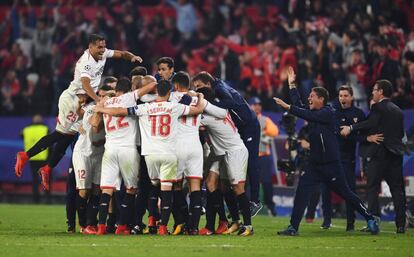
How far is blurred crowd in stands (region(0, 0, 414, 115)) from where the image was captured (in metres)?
22.7

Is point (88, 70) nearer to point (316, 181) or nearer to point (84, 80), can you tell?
point (84, 80)

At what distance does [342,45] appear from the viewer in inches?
920

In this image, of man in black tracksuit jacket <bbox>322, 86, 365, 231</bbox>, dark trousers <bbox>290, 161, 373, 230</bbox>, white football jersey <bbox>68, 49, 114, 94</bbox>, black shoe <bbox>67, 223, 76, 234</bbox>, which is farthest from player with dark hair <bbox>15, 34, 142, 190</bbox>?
man in black tracksuit jacket <bbox>322, 86, 365, 231</bbox>

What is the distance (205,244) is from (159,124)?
2.16 m

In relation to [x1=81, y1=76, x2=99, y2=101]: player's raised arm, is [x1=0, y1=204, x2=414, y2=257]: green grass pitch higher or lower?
lower

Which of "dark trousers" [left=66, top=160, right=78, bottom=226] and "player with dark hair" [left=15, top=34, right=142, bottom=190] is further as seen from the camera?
"player with dark hair" [left=15, top=34, right=142, bottom=190]

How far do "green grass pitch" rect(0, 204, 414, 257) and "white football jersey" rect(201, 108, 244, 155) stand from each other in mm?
1317

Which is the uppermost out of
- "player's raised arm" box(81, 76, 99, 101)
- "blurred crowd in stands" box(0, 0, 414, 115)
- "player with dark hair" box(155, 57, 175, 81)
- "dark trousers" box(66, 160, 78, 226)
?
"blurred crowd in stands" box(0, 0, 414, 115)

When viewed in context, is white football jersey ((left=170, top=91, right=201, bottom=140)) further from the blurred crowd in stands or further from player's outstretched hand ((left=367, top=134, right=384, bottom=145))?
the blurred crowd in stands

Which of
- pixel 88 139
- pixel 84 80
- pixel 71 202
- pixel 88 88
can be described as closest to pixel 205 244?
pixel 88 139

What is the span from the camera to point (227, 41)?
86.3ft

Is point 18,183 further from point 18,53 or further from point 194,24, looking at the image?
point 194,24

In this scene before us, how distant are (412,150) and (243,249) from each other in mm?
8837

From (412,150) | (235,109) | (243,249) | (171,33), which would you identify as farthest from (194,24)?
(243,249)
